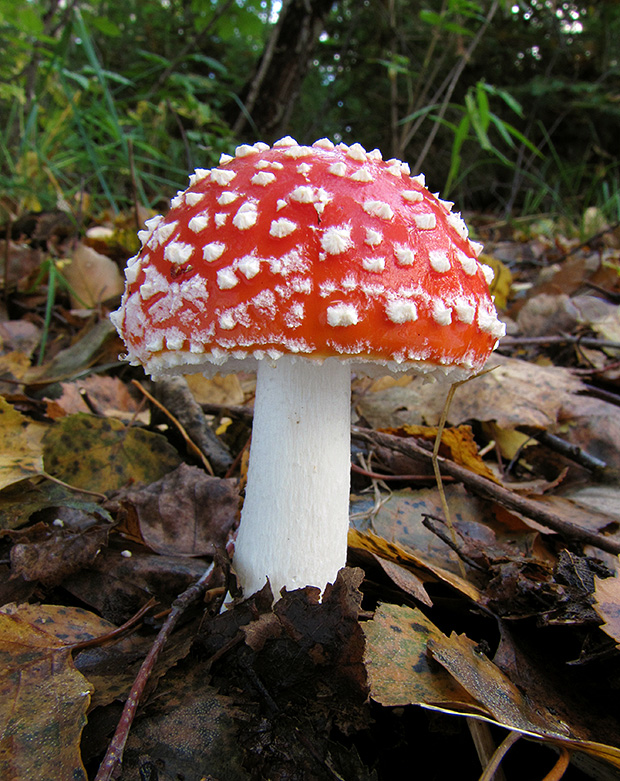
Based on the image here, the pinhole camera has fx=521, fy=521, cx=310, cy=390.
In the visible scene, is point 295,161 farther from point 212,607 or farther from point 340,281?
point 212,607

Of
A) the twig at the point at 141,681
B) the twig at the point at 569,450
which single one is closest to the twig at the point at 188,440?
the twig at the point at 141,681

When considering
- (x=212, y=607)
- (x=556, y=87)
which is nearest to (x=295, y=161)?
(x=212, y=607)

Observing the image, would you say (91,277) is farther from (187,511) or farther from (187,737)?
(187,737)

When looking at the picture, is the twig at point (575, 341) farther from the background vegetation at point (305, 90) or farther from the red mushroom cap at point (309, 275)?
the red mushroom cap at point (309, 275)

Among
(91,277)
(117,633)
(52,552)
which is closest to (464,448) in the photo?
(117,633)

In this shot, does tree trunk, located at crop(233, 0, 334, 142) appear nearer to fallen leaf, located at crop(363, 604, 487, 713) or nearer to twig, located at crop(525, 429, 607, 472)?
twig, located at crop(525, 429, 607, 472)
